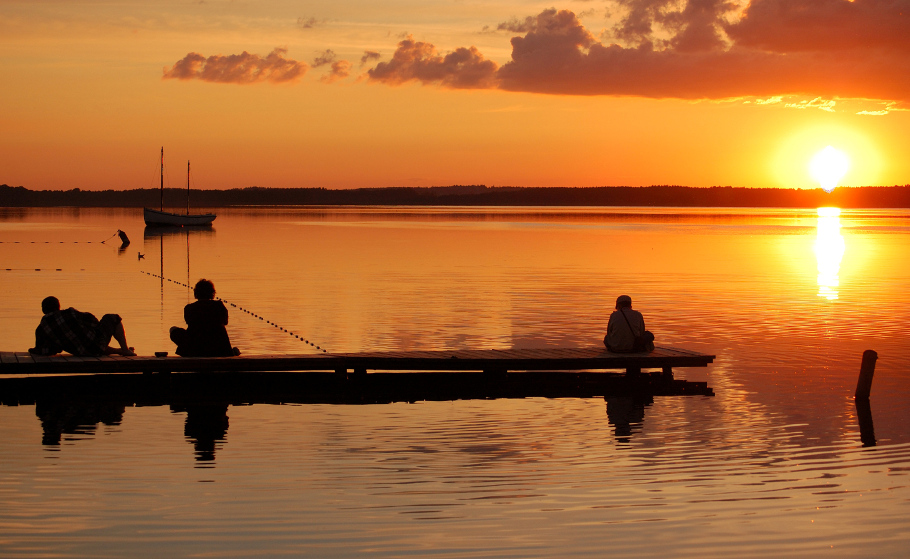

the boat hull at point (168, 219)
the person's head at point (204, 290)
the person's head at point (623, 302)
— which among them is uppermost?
the boat hull at point (168, 219)

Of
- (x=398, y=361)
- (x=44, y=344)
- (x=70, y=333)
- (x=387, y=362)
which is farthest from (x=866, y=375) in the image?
(x=44, y=344)

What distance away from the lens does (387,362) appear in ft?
60.6

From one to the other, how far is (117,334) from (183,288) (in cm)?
2416

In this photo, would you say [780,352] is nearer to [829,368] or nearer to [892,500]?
[829,368]

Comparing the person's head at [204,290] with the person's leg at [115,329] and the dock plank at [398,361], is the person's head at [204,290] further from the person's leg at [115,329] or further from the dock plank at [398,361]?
the person's leg at [115,329]

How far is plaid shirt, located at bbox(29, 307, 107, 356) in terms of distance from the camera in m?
17.5

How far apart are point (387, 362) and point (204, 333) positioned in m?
3.37

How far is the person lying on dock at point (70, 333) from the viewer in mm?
17438

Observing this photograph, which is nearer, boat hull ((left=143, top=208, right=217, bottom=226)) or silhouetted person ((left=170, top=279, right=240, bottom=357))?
silhouetted person ((left=170, top=279, right=240, bottom=357))

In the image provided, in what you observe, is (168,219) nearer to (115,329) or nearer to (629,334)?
(115,329)

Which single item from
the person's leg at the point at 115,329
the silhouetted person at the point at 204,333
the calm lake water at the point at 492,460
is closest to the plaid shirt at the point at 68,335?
the person's leg at the point at 115,329

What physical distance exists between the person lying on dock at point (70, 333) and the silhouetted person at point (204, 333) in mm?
1114

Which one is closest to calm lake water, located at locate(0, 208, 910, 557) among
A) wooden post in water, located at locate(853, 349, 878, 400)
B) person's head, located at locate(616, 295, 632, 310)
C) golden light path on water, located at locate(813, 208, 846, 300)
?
wooden post in water, located at locate(853, 349, 878, 400)

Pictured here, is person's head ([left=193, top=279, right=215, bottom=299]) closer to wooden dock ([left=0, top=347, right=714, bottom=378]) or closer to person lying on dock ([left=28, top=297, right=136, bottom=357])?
wooden dock ([left=0, top=347, right=714, bottom=378])
